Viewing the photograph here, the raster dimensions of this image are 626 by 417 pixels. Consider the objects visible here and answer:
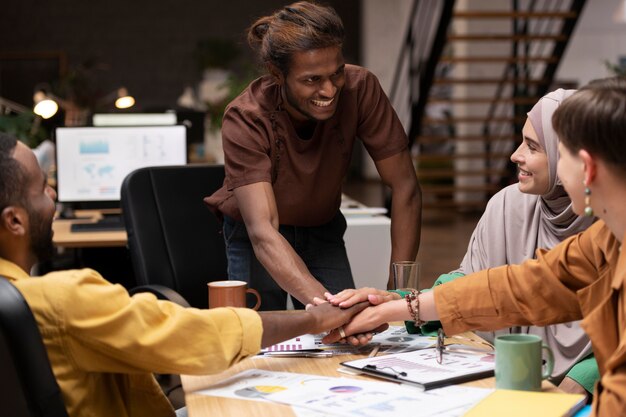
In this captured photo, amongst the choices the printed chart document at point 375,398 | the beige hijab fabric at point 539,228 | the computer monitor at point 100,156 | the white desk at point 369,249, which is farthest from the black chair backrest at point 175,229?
the printed chart document at point 375,398

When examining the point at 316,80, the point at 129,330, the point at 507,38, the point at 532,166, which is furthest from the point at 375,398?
the point at 507,38

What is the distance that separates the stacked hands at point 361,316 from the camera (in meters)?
2.08

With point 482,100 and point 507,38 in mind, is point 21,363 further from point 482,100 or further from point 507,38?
point 482,100

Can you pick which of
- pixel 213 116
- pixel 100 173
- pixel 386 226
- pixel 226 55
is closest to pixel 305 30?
pixel 386 226

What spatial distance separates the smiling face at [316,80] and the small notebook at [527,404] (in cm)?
123

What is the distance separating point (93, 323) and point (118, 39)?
1536cm

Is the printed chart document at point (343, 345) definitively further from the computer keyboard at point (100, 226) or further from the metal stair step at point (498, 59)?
the metal stair step at point (498, 59)

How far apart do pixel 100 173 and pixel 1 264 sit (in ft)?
11.3

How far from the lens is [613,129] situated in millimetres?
1482

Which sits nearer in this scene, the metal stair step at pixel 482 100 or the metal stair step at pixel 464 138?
the metal stair step at pixel 482 100

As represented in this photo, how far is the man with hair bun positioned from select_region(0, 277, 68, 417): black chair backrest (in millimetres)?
1038

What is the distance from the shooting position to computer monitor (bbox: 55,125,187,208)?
506 cm

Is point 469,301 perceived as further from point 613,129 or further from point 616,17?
point 616,17

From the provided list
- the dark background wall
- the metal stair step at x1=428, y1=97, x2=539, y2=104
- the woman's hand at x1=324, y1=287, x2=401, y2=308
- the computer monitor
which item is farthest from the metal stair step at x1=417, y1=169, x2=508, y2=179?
the woman's hand at x1=324, y1=287, x2=401, y2=308
